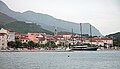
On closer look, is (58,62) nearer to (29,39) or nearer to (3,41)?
(3,41)

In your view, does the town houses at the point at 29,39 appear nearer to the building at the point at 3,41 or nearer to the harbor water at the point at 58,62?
the building at the point at 3,41

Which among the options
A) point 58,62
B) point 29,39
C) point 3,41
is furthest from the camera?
point 29,39

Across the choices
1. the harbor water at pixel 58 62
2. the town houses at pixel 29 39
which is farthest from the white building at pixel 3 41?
the harbor water at pixel 58 62

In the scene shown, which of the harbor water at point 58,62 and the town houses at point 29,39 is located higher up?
the town houses at point 29,39

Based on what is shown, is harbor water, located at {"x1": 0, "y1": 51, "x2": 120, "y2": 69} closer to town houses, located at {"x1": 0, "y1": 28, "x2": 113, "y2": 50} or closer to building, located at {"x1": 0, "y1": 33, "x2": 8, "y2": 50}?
building, located at {"x1": 0, "y1": 33, "x2": 8, "y2": 50}

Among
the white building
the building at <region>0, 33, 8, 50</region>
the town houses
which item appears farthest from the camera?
the town houses

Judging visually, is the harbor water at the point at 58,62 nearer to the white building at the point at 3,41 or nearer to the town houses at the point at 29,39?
the white building at the point at 3,41

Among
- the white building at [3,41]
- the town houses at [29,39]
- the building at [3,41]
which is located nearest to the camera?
the building at [3,41]

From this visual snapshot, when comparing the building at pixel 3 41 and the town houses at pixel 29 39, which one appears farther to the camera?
the town houses at pixel 29 39

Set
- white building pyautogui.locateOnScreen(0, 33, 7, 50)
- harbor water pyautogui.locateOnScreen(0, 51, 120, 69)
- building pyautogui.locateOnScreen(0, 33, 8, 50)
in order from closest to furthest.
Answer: harbor water pyautogui.locateOnScreen(0, 51, 120, 69) → building pyautogui.locateOnScreen(0, 33, 8, 50) → white building pyautogui.locateOnScreen(0, 33, 7, 50)

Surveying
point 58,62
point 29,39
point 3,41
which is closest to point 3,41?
point 3,41

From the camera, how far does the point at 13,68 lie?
2966 centimetres

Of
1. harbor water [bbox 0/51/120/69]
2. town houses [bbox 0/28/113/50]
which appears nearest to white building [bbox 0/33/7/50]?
town houses [bbox 0/28/113/50]

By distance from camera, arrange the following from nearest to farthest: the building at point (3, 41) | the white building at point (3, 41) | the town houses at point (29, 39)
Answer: the building at point (3, 41), the white building at point (3, 41), the town houses at point (29, 39)
